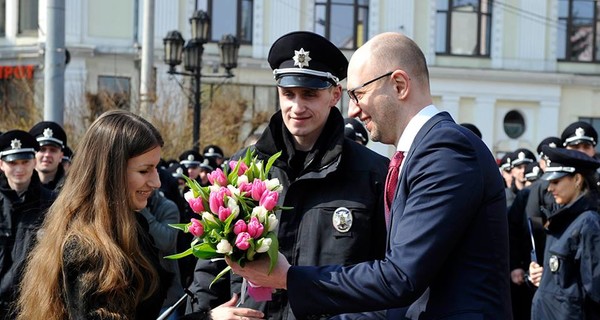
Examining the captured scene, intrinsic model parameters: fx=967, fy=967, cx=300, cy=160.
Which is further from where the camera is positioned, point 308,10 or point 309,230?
point 308,10

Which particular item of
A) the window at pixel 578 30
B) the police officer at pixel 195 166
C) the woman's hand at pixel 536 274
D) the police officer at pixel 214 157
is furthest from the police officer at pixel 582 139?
the window at pixel 578 30

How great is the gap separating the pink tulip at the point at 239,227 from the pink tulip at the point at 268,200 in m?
0.12

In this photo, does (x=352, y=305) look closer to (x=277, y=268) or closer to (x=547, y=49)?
(x=277, y=268)

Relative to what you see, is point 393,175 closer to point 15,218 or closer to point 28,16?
point 15,218

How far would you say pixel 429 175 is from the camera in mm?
3371

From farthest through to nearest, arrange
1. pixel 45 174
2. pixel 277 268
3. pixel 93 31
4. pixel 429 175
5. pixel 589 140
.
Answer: pixel 93 31 < pixel 589 140 < pixel 45 174 < pixel 277 268 < pixel 429 175

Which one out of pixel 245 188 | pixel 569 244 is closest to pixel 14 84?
pixel 569 244

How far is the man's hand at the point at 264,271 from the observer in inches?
141

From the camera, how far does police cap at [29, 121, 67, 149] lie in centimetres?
871

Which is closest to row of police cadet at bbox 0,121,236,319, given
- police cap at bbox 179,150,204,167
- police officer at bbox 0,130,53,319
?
police officer at bbox 0,130,53,319

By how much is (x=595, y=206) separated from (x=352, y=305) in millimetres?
4233

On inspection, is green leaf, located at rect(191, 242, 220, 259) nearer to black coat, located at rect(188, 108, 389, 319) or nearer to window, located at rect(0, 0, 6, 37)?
black coat, located at rect(188, 108, 389, 319)

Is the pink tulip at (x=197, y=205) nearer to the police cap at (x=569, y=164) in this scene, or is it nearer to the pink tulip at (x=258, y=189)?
the pink tulip at (x=258, y=189)

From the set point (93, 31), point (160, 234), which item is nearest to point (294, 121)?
point (160, 234)
